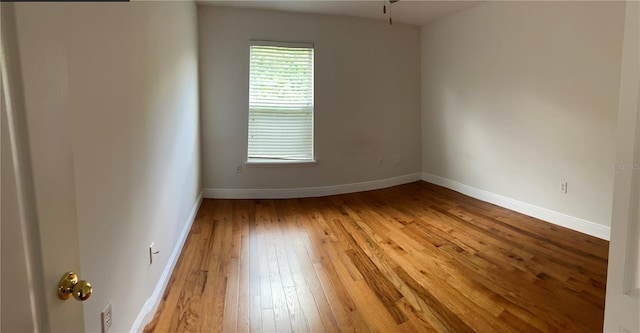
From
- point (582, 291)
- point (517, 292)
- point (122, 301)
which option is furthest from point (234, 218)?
point (582, 291)

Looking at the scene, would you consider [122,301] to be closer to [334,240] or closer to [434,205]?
[334,240]

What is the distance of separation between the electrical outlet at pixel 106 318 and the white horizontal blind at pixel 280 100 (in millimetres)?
3075

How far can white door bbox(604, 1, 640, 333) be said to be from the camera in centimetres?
91

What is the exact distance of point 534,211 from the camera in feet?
11.6

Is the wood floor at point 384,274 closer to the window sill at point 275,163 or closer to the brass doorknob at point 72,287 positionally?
the window sill at point 275,163

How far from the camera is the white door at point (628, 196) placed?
91 cm

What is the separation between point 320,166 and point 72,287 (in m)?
3.95

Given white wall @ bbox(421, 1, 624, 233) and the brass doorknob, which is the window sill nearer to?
white wall @ bbox(421, 1, 624, 233)

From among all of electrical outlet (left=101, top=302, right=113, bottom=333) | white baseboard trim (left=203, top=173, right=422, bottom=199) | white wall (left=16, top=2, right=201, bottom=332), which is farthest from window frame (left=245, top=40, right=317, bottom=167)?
electrical outlet (left=101, top=302, right=113, bottom=333)

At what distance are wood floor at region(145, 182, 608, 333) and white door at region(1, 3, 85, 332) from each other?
1.39m

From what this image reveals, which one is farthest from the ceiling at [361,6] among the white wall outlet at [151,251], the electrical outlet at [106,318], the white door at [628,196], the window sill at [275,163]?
the electrical outlet at [106,318]

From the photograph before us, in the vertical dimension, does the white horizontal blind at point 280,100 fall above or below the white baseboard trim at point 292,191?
above

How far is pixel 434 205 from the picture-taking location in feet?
13.1

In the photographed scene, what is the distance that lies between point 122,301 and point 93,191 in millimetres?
580
